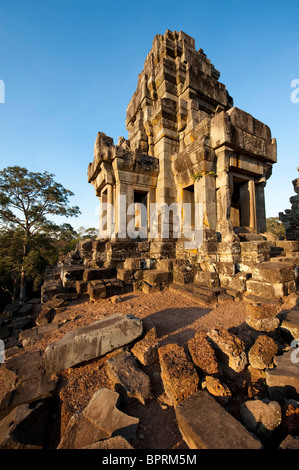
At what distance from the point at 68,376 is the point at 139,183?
5.27m

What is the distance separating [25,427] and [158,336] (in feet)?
5.09

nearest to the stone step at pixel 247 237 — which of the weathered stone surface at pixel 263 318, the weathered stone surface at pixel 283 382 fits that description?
the weathered stone surface at pixel 263 318

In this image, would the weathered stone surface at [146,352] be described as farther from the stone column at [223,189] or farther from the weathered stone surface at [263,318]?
the stone column at [223,189]

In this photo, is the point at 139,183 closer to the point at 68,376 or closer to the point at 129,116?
the point at 129,116

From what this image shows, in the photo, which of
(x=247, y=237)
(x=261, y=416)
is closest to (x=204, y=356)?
(x=261, y=416)

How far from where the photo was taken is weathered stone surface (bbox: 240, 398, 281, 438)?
4.21ft

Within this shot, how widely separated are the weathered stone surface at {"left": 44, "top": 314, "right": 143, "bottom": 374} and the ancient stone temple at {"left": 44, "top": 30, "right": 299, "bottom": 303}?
5.95 feet

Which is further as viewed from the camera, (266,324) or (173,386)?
(266,324)

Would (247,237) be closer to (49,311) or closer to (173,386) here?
(173,386)

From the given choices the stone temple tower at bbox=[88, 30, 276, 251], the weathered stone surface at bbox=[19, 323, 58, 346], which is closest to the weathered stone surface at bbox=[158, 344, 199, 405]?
the weathered stone surface at bbox=[19, 323, 58, 346]

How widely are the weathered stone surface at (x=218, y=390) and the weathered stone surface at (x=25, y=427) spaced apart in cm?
136

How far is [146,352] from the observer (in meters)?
2.01

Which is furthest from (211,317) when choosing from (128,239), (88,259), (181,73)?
(181,73)

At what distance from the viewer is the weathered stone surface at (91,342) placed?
1922 millimetres
